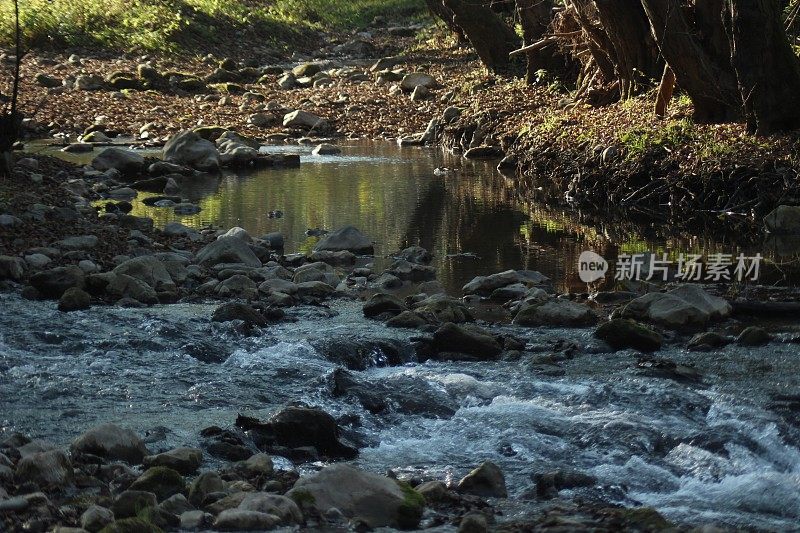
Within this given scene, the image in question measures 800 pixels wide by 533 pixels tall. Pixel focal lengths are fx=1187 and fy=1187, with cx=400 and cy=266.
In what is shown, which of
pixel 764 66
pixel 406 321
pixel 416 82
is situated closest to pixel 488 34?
pixel 416 82

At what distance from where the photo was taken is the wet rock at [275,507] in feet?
14.2

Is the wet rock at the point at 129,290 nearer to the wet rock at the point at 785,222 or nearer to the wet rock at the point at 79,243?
the wet rock at the point at 79,243

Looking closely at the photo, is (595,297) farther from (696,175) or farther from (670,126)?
(670,126)

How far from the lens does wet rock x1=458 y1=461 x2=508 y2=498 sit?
16.1 feet

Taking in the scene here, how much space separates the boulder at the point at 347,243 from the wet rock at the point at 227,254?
0.90 m

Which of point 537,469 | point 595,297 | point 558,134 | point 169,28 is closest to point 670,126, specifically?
point 558,134

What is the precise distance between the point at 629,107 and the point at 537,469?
9.76 metres

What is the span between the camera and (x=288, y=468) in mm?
5188

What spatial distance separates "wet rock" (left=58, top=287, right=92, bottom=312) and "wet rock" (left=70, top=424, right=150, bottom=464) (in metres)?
2.68

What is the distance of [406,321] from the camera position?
25.3 ft

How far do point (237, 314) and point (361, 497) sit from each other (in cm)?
324

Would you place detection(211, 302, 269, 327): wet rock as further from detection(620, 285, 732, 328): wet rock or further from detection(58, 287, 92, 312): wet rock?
detection(620, 285, 732, 328): wet rock

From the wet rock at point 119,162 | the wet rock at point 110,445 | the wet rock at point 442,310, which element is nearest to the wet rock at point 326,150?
the wet rock at point 119,162

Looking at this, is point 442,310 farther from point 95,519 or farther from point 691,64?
point 691,64
